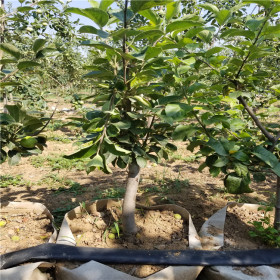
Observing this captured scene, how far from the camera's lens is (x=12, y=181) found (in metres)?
2.99

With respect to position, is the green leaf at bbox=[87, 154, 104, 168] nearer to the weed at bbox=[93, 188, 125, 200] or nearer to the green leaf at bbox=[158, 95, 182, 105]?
the green leaf at bbox=[158, 95, 182, 105]

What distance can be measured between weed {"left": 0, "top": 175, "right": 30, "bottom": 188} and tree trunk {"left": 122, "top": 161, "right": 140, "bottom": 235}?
1.75m

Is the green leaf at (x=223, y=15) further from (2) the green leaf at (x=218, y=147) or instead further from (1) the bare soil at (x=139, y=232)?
(1) the bare soil at (x=139, y=232)

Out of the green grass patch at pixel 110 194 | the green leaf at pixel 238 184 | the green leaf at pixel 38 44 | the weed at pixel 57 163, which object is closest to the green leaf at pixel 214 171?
the green leaf at pixel 238 184

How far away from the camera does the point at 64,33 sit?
150 inches

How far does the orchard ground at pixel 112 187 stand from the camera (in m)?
2.32

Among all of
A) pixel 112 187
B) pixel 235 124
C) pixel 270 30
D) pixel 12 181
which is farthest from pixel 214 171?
pixel 12 181

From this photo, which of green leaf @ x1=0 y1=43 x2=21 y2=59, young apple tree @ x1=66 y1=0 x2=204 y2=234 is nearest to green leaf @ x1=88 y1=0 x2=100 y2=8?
young apple tree @ x1=66 y1=0 x2=204 y2=234

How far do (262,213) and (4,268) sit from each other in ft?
6.13

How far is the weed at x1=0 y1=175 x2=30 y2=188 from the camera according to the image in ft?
9.52

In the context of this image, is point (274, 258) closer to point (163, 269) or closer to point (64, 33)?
point (163, 269)

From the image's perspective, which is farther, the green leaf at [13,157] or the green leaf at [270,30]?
the green leaf at [13,157]

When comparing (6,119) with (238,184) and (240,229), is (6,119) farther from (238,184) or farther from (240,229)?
(240,229)

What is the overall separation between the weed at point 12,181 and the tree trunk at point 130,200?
5.75 ft
